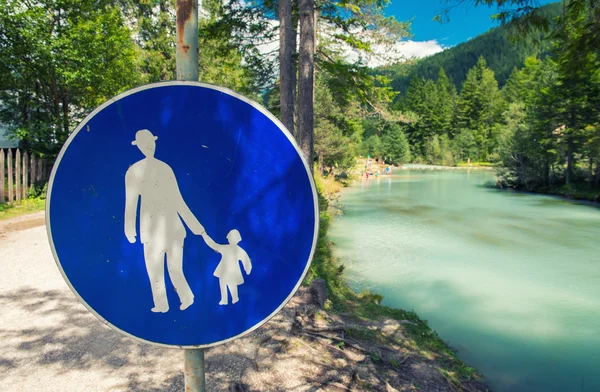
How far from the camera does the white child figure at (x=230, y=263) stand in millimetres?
1015

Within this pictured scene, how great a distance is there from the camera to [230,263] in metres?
1.02

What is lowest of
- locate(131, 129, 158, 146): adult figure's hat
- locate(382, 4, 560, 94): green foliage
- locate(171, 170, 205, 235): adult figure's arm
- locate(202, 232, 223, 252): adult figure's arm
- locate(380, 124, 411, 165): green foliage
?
locate(202, 232, 223, 252): adult figure's arm

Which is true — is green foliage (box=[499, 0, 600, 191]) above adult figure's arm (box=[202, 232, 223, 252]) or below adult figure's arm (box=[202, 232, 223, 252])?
above

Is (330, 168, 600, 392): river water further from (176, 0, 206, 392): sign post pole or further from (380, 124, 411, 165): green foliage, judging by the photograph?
(380, 124, 411, 165): green foliage

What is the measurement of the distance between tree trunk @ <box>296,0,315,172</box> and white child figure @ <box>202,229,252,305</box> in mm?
7458

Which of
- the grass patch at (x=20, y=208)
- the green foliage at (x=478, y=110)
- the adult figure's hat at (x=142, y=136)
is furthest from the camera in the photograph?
the green foliage at (x=478, y=110)

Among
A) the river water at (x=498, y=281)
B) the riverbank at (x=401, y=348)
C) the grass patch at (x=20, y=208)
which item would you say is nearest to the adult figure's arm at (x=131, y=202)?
the riverbank at (x=401, y=348)

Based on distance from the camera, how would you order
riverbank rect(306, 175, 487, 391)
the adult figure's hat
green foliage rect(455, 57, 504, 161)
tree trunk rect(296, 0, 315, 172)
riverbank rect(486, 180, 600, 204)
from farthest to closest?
green foliage rect(455, 57, 504, 161)
riverbank rect(486, 180, 600, 204)
tree trunk rect(296, 0, 315, 172)
riverbank rect(306, 175, 487, 391)
the adult figure's hat

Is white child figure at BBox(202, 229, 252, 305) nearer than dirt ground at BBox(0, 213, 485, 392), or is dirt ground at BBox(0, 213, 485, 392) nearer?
white child figure at BBox(202, 229, 252, 305)

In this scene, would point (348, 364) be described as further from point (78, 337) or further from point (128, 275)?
point (128, 275)

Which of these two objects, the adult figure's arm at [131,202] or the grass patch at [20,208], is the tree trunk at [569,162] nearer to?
the grass patch at [20,208]

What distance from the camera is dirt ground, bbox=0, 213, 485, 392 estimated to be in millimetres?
3004

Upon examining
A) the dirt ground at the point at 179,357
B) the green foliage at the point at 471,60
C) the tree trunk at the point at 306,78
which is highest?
the green foliage at the point at 471,60

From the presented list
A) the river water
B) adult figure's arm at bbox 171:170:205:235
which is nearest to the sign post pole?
adult figure's arm at bbox 171:170:205:235
